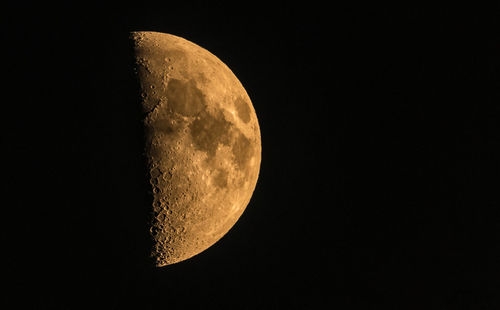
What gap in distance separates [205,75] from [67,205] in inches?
37.7

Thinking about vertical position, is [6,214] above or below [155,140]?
below

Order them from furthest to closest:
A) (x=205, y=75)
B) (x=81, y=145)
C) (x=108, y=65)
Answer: (x=205, y=75) < (x=108, y=65) < (x=81, y=145)

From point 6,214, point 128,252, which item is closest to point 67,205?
point 6,214

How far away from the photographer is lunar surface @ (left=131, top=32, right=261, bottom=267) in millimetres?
1644

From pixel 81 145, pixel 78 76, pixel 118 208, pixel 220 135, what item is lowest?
pixel 118 208

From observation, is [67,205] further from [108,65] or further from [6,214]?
[108,65]

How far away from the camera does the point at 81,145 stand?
1.54 m

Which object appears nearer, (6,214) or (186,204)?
(6,214)

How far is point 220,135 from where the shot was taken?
178 cm

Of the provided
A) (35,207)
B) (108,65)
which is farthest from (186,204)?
(108,65)

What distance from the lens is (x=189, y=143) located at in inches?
65.6

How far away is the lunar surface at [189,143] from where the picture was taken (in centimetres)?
164

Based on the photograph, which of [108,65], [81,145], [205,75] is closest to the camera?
[81,145]

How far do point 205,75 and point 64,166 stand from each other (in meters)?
0.84
